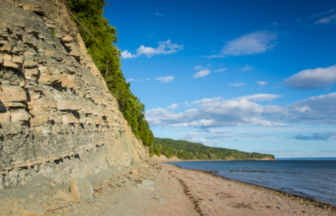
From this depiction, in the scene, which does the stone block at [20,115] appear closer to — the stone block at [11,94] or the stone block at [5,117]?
the stone block at [5,117]

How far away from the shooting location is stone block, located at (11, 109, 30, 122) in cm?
690

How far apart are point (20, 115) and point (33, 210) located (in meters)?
3.38

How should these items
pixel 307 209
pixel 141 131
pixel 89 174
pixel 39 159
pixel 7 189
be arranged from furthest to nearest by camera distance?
pixel 141 131 < pixel 307 209 < pixel 89 174 < pixel 39 159 < pixel 7 189

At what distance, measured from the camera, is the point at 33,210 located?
5801mm

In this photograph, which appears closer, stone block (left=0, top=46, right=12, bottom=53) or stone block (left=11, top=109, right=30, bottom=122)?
stone block (left=11, top=109, right=30, bottom=122)

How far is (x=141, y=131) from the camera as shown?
51.5 metres

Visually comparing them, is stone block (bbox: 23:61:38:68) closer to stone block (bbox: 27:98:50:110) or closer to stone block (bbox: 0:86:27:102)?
stone block (bbox: 0:86:27:102)

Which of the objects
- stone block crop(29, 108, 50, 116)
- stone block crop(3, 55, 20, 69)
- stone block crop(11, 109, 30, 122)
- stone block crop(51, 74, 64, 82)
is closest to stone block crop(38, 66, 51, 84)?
stone block crop(51, 74, 64, 82)

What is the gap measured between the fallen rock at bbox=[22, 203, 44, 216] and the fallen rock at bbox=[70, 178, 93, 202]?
158 cm

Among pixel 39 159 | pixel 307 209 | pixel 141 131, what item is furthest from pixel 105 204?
pixel 141 131

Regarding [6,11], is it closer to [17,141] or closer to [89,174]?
[17,141]

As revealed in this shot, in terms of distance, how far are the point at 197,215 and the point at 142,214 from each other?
3.25 m

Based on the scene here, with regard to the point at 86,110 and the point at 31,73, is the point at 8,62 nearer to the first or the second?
the point at 31,73

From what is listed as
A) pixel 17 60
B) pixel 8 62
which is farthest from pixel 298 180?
pixel 8 62
